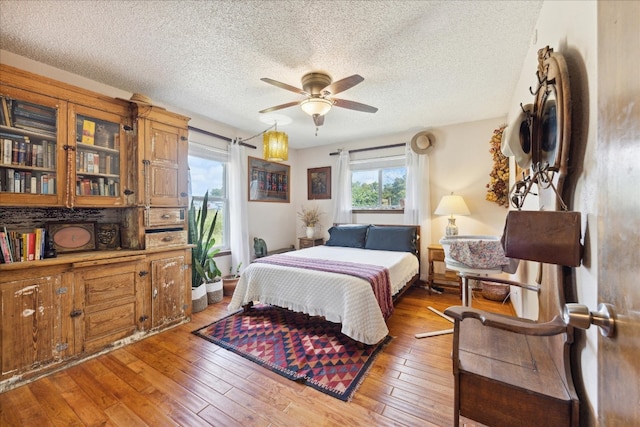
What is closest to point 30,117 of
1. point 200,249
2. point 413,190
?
point 200,249

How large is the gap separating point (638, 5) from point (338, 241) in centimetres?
383

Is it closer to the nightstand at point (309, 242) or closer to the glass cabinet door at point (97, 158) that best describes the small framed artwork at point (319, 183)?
the nightstand at point (309, 242)

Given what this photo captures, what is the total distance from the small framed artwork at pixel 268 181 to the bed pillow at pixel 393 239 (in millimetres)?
Answer: 1994

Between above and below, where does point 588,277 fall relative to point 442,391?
above

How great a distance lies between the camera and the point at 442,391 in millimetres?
1679

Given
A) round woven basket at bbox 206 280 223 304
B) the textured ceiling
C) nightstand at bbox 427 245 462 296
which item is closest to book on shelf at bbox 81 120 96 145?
the textured ceiling

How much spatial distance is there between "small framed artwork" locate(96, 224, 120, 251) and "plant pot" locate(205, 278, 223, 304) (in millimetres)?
1135

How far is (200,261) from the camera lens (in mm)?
3170

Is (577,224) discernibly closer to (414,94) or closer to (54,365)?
(414,94)

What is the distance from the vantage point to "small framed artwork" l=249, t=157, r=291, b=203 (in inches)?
171

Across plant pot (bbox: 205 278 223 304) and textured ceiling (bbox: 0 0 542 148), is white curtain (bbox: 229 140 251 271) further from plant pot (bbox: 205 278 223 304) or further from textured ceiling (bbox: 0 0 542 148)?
textured ceiling (bbox: 0 0 542 148)

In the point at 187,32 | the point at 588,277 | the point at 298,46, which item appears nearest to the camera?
the point at 588,277

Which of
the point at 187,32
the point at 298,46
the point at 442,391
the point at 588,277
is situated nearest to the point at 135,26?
the point at 187,32

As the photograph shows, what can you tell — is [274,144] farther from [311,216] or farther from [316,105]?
[311,216]
